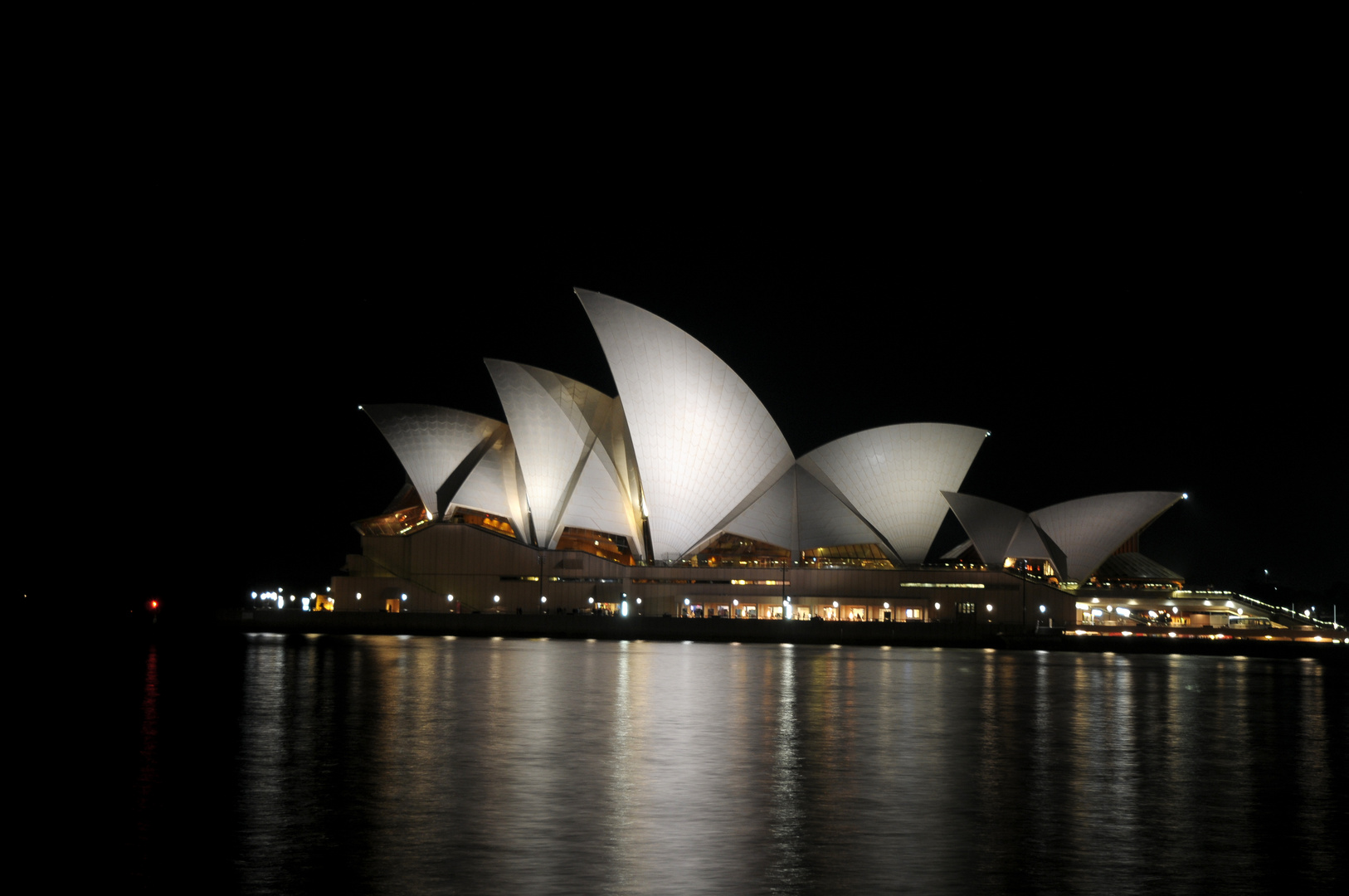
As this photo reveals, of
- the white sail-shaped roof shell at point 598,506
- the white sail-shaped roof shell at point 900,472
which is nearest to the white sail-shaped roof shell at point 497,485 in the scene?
the white sail-shaped roof shell at point 598,506

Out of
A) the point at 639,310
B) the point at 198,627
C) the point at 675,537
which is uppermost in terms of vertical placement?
the point at 639,310

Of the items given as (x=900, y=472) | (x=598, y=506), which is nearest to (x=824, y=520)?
(x=900, y=472)

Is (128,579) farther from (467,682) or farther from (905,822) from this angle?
(905,822)

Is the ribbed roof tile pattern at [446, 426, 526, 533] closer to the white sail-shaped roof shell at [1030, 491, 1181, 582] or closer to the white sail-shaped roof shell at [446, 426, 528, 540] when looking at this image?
the white sail-shaped roof shell at [446, 426, 528, 540]

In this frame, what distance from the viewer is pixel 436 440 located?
5694 cm

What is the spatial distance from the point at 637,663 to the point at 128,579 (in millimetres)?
59841

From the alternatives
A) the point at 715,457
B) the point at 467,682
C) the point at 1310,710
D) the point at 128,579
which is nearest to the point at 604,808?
the point at 467,682

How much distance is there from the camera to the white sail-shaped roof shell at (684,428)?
47.1 metres

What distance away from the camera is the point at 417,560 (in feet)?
188

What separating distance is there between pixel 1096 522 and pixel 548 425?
2520 centimetres

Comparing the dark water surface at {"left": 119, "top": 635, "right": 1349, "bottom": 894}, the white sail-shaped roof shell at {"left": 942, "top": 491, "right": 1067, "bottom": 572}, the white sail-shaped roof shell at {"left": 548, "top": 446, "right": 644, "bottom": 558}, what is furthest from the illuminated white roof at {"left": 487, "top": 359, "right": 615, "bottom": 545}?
the dark water surface at {"left": 119, "top": 635, "right": 1349, "bottom": 894}

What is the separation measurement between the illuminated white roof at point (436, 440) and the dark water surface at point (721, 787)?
30941mm

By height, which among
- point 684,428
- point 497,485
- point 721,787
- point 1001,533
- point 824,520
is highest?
point 684,428

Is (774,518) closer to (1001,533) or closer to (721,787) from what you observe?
(1001,533)
